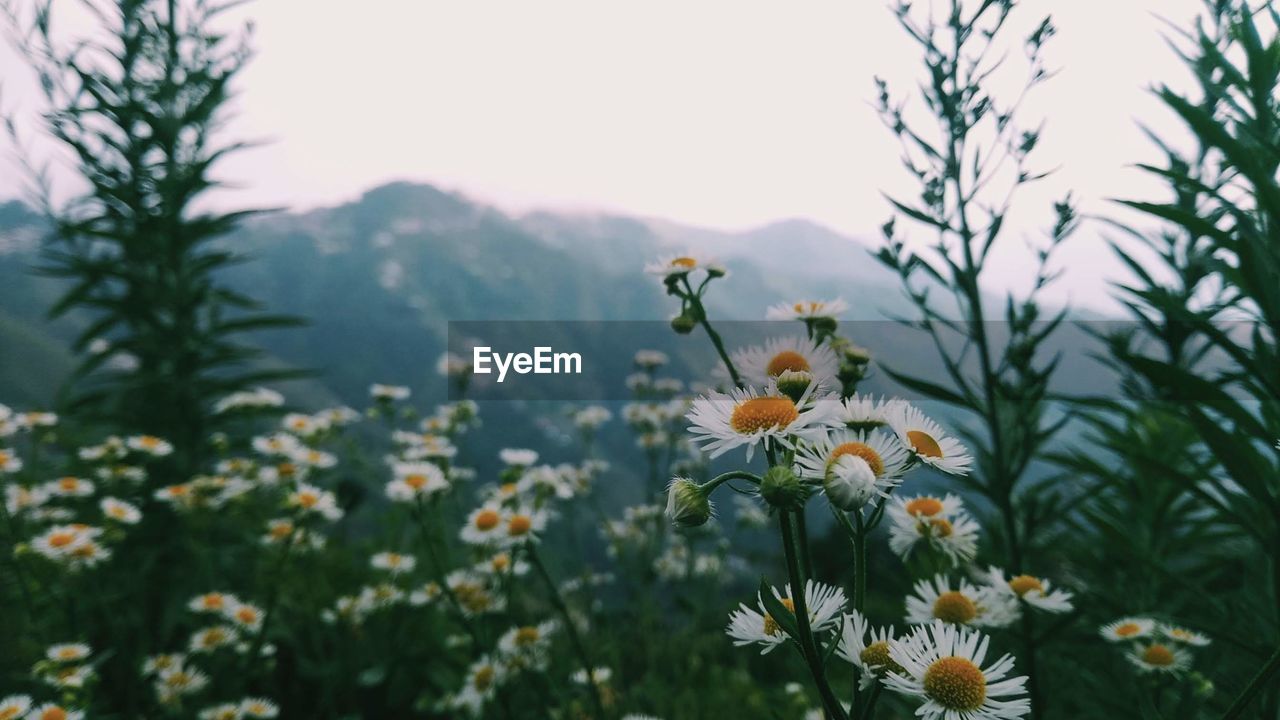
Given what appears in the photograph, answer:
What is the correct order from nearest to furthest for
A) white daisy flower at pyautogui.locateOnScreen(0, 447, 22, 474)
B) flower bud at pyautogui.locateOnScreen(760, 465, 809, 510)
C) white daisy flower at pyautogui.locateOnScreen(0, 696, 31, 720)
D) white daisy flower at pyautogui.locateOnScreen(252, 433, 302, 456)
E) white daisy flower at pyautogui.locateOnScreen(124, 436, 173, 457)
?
flower bud at pyautogui.locateOnScreen(760, 465, 809, 510) < white daisy flower at pyautogui.locateOnScreen(0, 696, 31, 720) < white daisy flower at pyautogui.locateOnScreen(0, 447, 22, 474) < white daisy flower at pyautogui.locateOnScreen(124, 436, 173, 457) < white daisy flower at pyautogui.locateOnScreen(252, 433, 302, 456)

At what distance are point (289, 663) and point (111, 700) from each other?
0.56m

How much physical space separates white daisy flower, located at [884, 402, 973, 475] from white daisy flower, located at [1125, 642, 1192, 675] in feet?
2.07

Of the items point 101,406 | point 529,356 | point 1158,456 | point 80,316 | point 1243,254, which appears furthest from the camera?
point 80,316

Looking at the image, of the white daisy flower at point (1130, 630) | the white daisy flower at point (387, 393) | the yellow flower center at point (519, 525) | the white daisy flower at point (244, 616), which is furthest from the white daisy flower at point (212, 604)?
the white daisy flower at point (1130, 630)

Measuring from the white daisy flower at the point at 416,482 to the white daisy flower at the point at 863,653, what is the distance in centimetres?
124

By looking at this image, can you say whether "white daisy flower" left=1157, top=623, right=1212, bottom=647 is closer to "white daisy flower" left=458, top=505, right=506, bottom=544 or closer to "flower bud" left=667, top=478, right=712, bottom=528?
"flower bud" left=667, top=478, right=712, bottom=528

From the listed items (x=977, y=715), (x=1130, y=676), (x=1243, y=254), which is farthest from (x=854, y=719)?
(x=1130, y=676)

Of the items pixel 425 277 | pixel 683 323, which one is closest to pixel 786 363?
pixel 683 323

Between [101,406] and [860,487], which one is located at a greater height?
[860,487]

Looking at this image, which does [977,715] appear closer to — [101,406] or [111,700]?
[111,700]

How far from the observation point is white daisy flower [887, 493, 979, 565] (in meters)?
0.88

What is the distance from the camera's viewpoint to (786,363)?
2.63 ft

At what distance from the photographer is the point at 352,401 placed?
81.4 feet

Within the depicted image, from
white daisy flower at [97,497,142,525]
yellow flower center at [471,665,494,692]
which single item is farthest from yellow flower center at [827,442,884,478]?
white daisy flower at [97,497,142,525]
